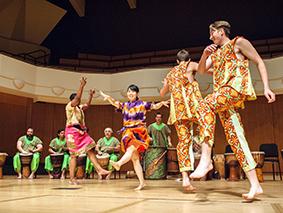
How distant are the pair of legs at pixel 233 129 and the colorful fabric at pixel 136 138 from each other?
4.36 ft

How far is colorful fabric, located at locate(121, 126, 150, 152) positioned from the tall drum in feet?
10.3

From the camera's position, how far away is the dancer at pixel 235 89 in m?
2.47

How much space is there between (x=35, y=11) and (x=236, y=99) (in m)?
12.5

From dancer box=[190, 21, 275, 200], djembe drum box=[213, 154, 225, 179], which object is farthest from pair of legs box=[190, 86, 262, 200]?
djembe drum box=[213, 154, 225, 179]

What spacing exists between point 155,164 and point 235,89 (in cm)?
467

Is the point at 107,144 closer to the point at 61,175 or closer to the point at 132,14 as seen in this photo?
the point at 61,175

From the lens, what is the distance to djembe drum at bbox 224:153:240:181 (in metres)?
6.60

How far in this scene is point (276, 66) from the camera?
9.42 metres

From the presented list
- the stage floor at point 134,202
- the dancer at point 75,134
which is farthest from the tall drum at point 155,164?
the stage floor at point 134,202

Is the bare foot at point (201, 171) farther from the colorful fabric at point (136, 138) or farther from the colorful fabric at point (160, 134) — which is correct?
the colorful fabric at point (160, 134)

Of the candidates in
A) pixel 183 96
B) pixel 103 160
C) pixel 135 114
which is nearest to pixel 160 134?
pixel 103 160

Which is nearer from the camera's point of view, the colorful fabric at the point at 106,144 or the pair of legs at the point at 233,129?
the pair of legs at the point at 233,129

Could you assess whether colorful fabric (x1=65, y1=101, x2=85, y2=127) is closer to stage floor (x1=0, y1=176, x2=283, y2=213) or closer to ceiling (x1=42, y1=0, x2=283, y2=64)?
stage floor (x1=0, y1=176, x2=283, y2=213)

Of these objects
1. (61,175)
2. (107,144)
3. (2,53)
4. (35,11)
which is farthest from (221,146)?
(35,11)
